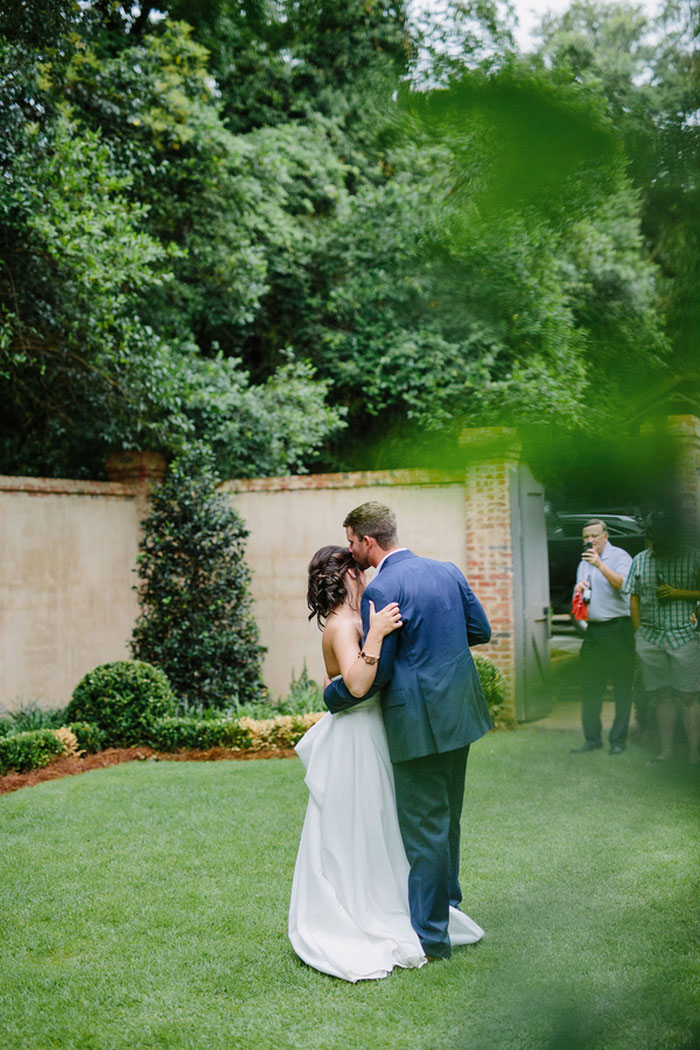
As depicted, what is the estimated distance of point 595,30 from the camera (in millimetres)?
781

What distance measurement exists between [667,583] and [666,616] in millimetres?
34

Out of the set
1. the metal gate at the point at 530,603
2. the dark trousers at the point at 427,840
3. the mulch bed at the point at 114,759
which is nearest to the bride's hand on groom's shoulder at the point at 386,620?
the dark trousers at the point at 427,840

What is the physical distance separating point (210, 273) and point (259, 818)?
6.64 meters

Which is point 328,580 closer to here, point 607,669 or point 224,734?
point 607,669

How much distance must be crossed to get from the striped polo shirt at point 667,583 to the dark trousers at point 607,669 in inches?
1.0

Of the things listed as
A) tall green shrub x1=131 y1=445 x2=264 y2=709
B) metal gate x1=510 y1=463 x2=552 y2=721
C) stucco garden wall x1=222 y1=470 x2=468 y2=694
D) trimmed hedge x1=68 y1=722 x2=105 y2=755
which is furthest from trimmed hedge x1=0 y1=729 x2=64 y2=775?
metal gate x1=510 y1=463 x2=552 y2=721

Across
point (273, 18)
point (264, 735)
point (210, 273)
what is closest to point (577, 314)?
point (273, 18)

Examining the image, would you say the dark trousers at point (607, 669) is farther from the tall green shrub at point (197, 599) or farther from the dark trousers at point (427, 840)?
the tall green shrub at point (197, 599)

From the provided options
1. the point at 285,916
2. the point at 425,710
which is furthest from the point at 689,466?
the point at 285,916

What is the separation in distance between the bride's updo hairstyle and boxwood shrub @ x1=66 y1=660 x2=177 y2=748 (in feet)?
13.9

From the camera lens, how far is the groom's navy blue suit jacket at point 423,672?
352 centimetres

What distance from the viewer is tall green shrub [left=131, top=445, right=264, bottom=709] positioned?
8.53 meters

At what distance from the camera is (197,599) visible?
868 centimetres

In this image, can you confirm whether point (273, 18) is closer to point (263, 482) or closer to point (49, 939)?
point (49, 939)
